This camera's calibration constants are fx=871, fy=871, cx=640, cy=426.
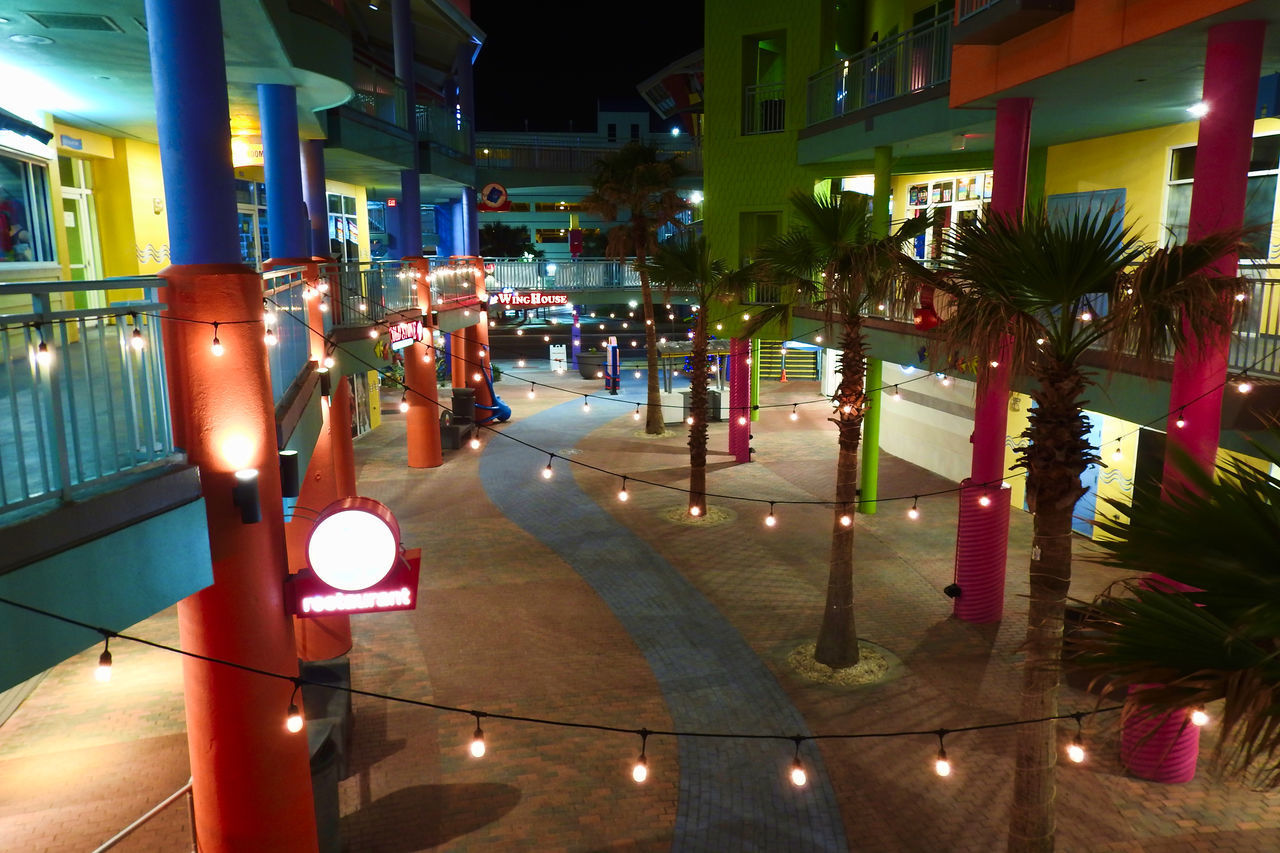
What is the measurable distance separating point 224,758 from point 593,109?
76908 millimetres

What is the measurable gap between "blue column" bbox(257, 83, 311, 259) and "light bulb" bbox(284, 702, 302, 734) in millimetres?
8361

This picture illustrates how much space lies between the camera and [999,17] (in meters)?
9.85

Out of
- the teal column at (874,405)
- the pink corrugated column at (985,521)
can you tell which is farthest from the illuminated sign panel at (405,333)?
the pink corrugated column at (985,521)

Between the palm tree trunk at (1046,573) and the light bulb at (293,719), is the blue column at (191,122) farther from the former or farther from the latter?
the palm tree trunk at (1046,573)

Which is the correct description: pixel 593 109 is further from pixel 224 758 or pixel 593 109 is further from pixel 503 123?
pixel 224 758

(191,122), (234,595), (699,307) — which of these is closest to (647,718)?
(234,595)

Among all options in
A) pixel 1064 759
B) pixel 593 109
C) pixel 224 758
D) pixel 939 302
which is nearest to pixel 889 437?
pixel 939 302

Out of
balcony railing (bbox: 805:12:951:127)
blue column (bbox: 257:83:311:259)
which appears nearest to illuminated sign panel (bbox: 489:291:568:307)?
balcony railing (bbox: 805:12:951:127)

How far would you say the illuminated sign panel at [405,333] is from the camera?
16.4m

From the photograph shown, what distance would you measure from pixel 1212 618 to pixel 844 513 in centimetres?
751

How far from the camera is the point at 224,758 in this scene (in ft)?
21.0

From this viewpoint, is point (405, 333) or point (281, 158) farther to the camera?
point (405, 333)

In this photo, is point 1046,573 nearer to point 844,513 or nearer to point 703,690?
point 844,513

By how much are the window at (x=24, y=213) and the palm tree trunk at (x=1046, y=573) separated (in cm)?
1266
